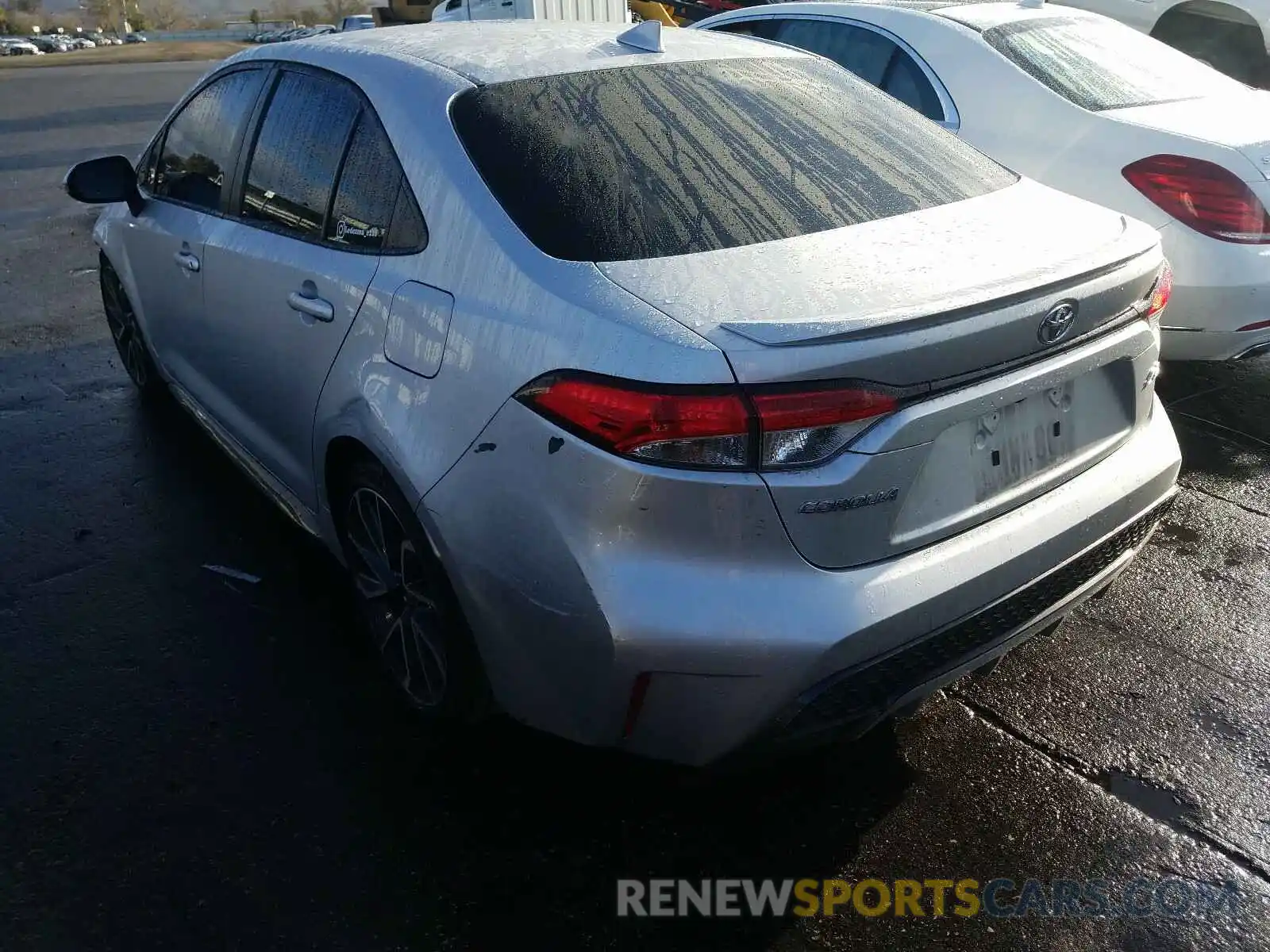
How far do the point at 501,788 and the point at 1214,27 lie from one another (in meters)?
11.0

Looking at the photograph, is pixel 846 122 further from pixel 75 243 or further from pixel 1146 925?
pixel 75 243

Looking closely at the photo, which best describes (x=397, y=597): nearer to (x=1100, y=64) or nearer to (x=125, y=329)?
(x=125, y=329)

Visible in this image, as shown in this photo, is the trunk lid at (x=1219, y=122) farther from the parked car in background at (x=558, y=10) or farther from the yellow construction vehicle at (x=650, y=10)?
the yellow construction vehicle at (x=650, y=10)

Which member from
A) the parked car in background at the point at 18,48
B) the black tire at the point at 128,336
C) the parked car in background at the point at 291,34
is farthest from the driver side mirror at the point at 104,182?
the parked car in background at the point at 18,48

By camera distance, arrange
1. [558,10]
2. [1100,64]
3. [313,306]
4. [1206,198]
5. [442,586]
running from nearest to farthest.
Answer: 1. [442,586]
2. [313,306]
3. [1206,198]
4. [1100,64]
5. [558,10]

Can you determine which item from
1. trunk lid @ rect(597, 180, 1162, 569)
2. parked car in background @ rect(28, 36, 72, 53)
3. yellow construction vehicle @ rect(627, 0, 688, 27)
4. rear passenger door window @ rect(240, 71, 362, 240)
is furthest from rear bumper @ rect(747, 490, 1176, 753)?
parked car in background @ rect(28, 36, 72, 53)

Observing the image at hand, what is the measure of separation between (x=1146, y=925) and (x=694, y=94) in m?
2.20

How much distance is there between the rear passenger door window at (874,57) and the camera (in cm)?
541

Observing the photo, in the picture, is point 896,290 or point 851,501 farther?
point 896,290

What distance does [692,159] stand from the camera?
2674 millimetres

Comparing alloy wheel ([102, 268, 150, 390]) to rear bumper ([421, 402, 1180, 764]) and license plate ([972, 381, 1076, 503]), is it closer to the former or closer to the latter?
rear bumper ([421, 402, 1180, 764])

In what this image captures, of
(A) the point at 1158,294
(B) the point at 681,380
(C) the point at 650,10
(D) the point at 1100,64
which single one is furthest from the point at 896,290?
(C) the point at 650,10

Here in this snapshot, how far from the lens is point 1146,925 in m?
2.35

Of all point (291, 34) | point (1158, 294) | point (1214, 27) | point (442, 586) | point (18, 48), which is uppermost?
point (1158, 294)
